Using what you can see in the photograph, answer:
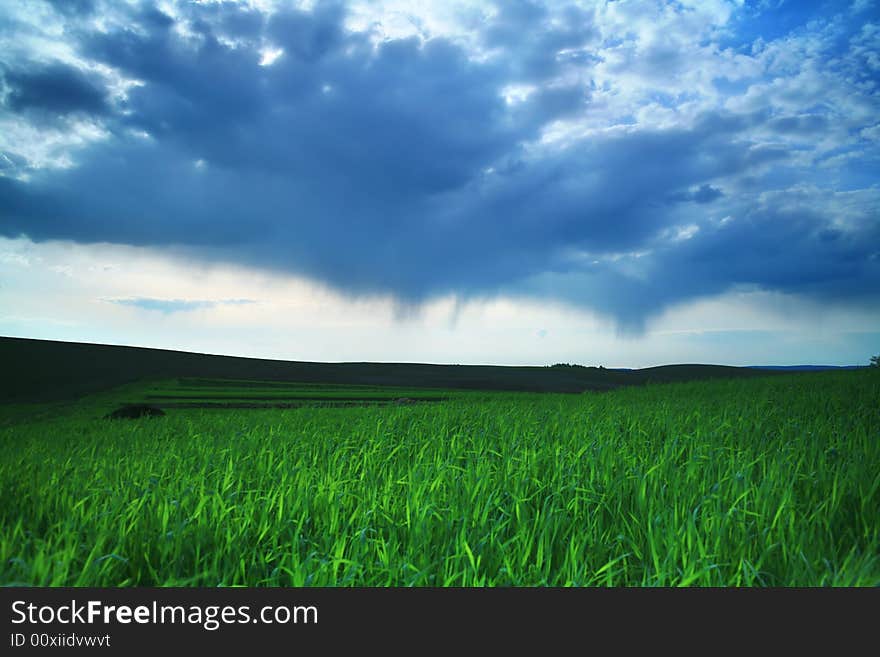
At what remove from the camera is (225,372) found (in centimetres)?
3503

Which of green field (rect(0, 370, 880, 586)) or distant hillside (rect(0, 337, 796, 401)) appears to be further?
distant hillside (rect(0, 337, 796, 401))

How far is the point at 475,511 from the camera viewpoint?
153 inches

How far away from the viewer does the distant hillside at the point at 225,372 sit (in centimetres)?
2942

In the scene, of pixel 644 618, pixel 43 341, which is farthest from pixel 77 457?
pixel 43 341

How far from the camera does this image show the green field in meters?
3.12

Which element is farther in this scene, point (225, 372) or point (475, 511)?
point (225, 372)

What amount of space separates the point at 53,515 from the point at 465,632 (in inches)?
Answer: 168

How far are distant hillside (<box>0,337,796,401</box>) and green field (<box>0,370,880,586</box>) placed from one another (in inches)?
863

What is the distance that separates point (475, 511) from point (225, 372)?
34610 millimetres

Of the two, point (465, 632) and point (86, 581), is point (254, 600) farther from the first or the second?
point (86, 581)

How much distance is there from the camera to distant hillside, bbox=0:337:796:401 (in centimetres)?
2942

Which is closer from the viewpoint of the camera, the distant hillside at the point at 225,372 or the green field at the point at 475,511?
the green field at the point at 475,511

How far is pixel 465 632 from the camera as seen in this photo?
2.25 m

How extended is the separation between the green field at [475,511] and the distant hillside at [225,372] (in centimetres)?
2193
